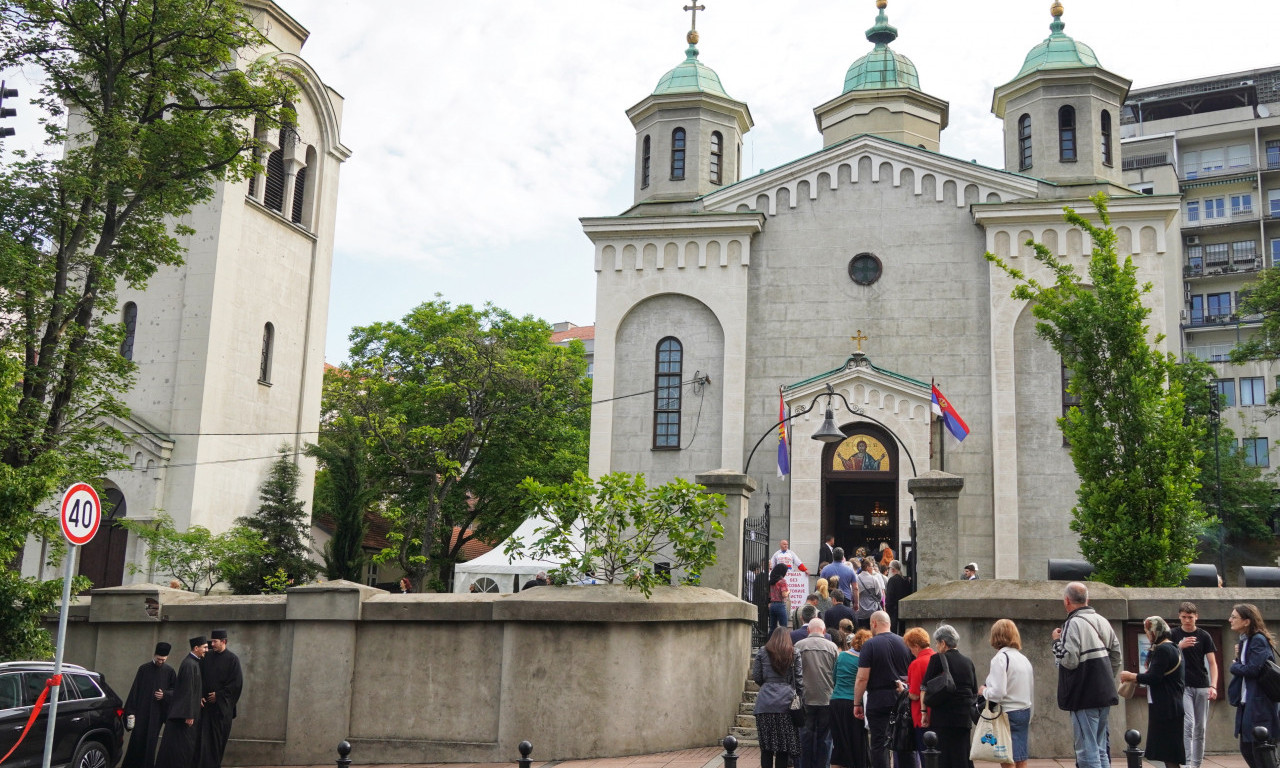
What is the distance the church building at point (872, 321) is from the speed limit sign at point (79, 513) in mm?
16245

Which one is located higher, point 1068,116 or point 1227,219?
point 1227,219

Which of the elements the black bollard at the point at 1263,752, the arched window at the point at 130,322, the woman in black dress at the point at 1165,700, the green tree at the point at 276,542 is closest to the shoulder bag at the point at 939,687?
the woman in black dress at the point at 1165,700

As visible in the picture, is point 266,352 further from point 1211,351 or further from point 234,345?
point 1211,351

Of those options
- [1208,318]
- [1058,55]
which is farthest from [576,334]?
[1058,55]

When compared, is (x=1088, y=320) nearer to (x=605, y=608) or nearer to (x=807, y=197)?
(x=605, y=608)

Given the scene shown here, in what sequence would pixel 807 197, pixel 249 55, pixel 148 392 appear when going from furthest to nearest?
pixel 249 55 → pixel 148 392 → pixel 807 197

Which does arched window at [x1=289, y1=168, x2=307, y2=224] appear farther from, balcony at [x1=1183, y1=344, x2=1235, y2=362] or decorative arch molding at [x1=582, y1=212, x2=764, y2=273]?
balcony at [x1=1183, y1=344, x2=1235, y2=362]

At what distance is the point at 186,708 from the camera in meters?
12.4

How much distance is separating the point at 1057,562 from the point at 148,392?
88.0ft

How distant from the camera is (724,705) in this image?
14305 mm

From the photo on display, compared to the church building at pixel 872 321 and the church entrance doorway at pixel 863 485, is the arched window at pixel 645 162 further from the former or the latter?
the church entrance doorway at pixel 863 485

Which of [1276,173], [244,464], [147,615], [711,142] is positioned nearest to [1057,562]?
[147,615]

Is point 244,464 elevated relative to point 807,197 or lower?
lower

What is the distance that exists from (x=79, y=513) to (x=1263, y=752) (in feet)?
36.2
